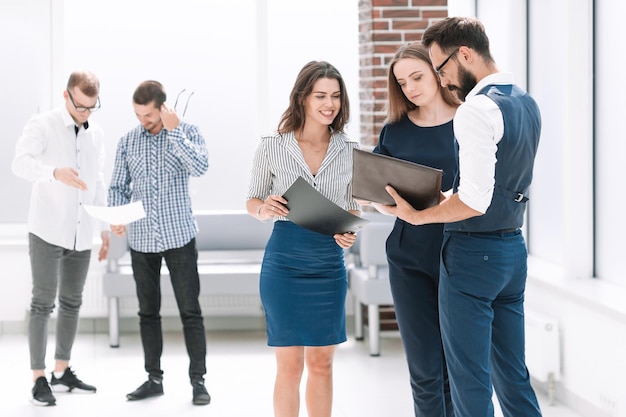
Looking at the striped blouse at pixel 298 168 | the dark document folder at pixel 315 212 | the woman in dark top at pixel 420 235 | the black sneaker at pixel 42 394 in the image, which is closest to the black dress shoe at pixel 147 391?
the black sneaker at pixel 42 394

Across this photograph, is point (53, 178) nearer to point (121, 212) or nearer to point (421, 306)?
point (121, 212)

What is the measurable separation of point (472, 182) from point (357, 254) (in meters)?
4.00

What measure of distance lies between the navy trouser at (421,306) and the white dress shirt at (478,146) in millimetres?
612

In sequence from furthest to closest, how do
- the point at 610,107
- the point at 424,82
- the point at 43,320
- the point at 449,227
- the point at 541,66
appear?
the point at 541,66 → the point at 43,320 → the point at 610,107 → the point at 424,82 → the point at 449,227

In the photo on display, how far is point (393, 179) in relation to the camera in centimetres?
319

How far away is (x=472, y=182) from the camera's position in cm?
281

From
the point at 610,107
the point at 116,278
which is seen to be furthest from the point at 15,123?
the point at 610,107

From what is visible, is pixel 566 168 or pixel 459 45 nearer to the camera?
pixel 459 45

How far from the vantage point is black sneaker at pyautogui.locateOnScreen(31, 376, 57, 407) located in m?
5.05

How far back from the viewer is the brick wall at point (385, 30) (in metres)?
Answer: 6.66

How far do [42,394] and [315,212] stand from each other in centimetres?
236

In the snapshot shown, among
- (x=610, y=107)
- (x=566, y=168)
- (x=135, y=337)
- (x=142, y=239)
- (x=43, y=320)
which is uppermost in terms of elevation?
(x=610, y=107)

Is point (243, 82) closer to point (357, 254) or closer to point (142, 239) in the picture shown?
point (357, 254)

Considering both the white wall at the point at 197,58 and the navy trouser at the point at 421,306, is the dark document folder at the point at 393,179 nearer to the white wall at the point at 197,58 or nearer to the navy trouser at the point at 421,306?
the navy trouser at the point at 421,306
